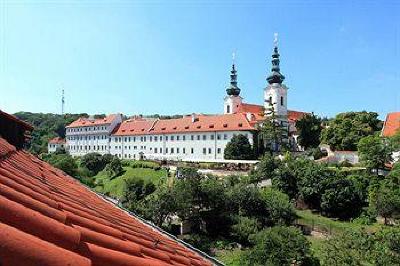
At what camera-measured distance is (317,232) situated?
39.0 metres

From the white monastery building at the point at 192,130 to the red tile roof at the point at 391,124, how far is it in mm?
18374

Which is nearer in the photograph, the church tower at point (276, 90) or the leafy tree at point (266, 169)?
the leafy tree at point (266, 169)

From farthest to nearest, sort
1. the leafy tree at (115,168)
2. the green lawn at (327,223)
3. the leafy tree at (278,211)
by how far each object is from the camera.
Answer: the leafy tree at (115,168)
the leafy tree at (278,211)
the green lawn at (327,223)

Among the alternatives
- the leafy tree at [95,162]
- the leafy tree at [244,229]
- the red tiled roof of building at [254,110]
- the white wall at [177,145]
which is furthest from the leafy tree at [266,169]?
the red tiled roof of building at [254,110]

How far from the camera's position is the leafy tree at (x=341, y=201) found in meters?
41.8

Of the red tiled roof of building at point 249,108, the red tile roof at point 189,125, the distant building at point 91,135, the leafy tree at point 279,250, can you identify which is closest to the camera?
the leafy tree at point 279,250

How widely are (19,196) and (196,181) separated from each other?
39.6 m

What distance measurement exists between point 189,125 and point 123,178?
72.3ft

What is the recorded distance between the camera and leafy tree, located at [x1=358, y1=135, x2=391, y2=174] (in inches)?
1879

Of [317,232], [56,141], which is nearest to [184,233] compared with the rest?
[317,232]

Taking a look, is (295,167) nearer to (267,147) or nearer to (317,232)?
(317,232)

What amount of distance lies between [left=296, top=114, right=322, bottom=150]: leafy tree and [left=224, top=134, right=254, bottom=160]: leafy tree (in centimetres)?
955

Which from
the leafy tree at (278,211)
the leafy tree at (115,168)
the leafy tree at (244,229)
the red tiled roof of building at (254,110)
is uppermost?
the red tiled roof of building at (254,110)

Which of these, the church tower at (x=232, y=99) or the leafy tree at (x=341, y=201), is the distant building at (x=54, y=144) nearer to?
the church tower at (x=232, y=99)
